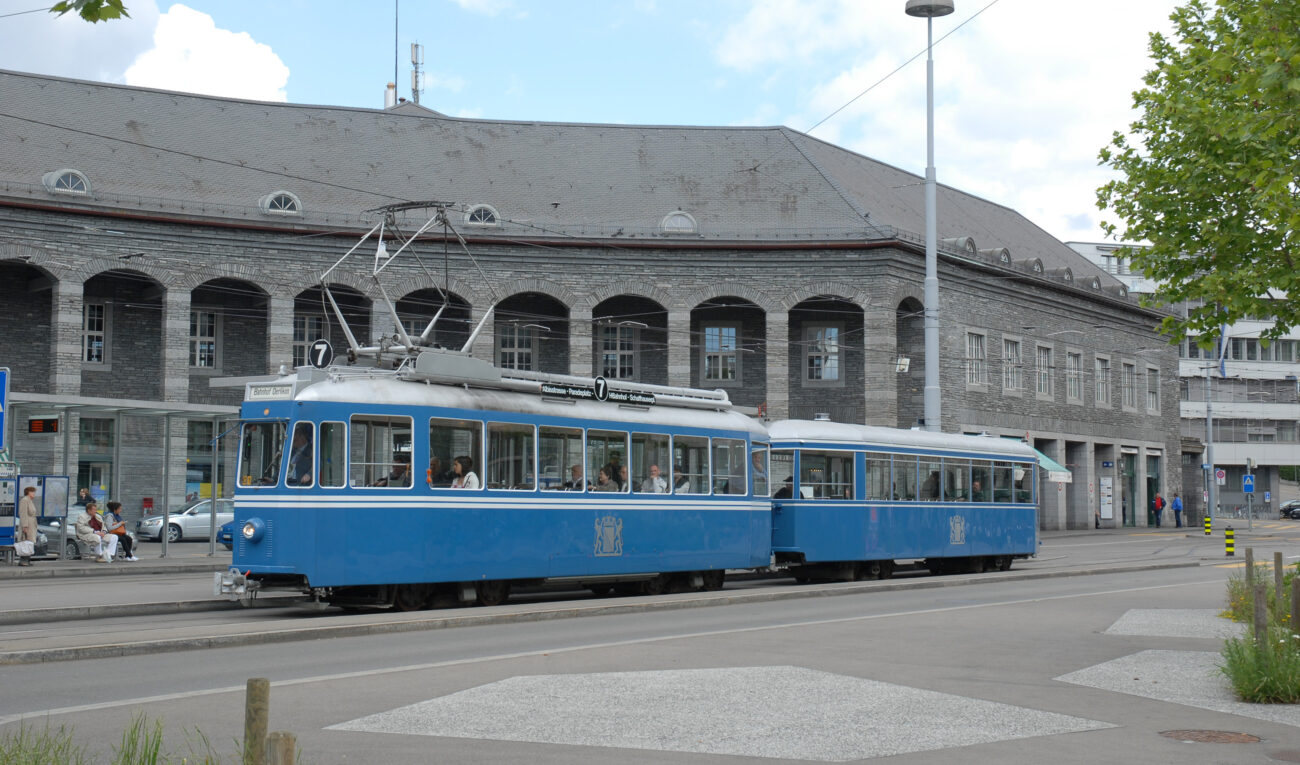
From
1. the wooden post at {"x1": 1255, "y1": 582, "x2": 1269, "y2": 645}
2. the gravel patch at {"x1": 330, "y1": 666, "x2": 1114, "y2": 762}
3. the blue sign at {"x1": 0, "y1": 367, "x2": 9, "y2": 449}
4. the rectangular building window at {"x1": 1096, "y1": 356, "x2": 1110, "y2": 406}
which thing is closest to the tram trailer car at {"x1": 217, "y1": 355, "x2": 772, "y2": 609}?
the blue sign at {"x1": 0, "y1": 367, "x2": 9, "y2": 449}

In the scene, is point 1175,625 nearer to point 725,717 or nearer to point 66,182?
point 725,717

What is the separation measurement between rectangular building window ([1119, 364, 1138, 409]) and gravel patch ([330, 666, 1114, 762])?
5698 cm

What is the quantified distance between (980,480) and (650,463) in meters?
10.0

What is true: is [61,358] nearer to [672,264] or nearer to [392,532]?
[672,264]

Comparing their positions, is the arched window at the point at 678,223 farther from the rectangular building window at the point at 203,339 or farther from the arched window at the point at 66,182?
the arched window at the point at 66,182

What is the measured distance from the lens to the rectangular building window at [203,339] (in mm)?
44969

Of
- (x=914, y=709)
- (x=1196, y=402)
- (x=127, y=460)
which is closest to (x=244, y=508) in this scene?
(x=914, y=709)

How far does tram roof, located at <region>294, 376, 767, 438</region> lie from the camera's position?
55.4 feet

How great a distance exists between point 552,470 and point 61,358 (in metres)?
26.7

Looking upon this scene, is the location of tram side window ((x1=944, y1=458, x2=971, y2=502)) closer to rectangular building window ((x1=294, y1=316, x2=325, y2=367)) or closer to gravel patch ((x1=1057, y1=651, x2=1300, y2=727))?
gravel patch ((x1=1057, y1=651, x2=1300, y2=727))

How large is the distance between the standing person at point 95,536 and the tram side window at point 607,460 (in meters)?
13.4

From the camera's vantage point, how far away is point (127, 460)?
3158cm

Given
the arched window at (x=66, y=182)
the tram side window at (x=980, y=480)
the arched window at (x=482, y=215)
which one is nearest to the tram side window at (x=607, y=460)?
the tram side window at (x=980, y=480)

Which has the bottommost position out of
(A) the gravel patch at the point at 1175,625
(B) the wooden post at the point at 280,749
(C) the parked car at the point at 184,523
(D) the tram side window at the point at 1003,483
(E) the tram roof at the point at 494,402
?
(A) the gravel patch at the point at 1175,625
